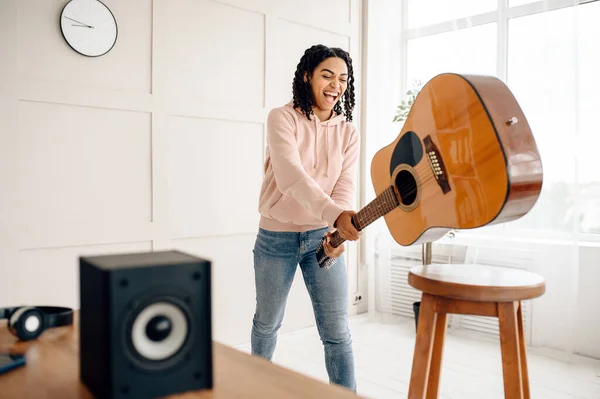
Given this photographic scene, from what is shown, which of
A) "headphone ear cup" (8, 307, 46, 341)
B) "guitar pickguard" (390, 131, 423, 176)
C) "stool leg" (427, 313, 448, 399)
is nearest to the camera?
"headphone ear cup" (8, 307, 46, 341)

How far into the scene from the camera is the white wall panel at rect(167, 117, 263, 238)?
288 cm

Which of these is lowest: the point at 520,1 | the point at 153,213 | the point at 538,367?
the point at 538,367

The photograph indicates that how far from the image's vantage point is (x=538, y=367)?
277 cm

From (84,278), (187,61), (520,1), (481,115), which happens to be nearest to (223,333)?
(187,61)

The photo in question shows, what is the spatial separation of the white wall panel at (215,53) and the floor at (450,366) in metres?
1.44

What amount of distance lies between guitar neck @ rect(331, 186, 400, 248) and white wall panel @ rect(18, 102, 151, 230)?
4.78 ft

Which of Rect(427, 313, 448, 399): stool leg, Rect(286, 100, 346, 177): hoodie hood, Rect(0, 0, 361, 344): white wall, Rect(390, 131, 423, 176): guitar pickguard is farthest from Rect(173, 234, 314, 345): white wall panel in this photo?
Rect(390, 131, 423, 176): guitar pickguard

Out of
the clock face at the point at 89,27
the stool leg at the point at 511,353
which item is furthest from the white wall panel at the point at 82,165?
the stool leg at the point at 511,353

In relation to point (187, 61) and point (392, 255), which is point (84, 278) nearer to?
point (187, 61)

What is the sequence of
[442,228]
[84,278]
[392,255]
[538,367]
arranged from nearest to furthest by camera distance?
[84,278] → [442,228] → [538,367] → [392,255]

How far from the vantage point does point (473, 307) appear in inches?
64.4

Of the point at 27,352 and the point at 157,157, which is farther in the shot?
the point at 157,157

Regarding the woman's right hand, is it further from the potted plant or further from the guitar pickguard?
the potted plant

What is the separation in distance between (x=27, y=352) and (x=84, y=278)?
27cm
